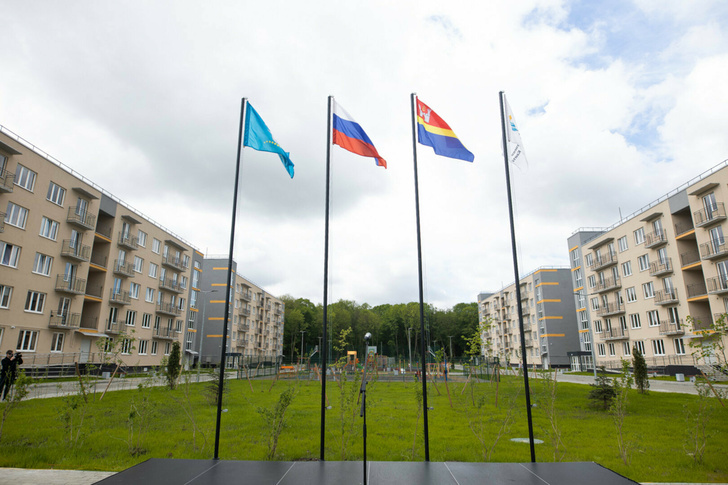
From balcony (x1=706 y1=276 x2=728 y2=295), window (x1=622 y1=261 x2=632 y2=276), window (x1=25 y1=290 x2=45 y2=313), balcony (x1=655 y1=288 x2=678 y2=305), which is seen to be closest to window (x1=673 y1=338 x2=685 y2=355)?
balcony (x1=655 y1=288 x2=678 y2=305)

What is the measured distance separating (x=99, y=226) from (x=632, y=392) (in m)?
42.1

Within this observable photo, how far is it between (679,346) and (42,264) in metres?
52.0

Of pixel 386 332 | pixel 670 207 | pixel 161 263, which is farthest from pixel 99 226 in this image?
pixel 386 332

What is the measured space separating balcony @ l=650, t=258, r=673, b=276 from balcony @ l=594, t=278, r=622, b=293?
674 cm

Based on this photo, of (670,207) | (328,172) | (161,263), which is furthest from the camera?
(161,263)

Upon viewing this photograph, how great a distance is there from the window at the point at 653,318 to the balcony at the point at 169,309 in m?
50.4

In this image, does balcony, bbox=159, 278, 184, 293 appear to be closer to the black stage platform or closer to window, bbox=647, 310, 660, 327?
the black stage platform

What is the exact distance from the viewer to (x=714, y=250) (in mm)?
30656

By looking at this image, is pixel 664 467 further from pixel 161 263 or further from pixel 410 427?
pixel 161 263

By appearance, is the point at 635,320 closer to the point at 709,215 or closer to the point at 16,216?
the point at 709,215

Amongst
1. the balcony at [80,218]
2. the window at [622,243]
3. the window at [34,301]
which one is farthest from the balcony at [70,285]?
the window at [622,243]

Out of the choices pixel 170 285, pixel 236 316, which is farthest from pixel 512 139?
pixel 236 316

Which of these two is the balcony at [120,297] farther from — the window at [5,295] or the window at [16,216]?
the window at [16,216]

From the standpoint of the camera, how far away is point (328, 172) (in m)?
9.47
